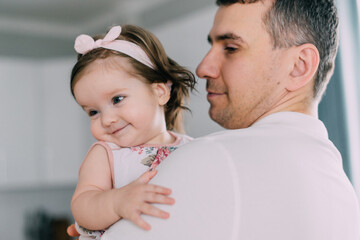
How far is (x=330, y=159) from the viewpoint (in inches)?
40.8

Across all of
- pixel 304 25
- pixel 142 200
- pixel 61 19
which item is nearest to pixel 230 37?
pixel 304 25

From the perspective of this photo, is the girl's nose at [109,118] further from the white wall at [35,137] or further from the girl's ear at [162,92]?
the white wall at [35,137]

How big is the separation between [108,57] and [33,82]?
373 cm

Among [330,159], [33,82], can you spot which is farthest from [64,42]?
[330,159]

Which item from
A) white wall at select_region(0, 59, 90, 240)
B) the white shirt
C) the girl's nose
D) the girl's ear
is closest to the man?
the white shirt

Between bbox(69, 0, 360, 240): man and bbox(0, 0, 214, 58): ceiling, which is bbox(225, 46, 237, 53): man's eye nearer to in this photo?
bbox(69, 0, 360, 240): man

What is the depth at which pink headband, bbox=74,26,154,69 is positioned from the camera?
1.37m

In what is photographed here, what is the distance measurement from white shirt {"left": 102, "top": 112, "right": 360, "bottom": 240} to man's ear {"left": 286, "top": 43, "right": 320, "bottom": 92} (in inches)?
10.0

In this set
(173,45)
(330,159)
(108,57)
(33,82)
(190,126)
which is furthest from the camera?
(33,82)

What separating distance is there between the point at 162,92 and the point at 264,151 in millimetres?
562

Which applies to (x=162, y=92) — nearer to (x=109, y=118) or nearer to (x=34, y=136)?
(x=109, y=118)

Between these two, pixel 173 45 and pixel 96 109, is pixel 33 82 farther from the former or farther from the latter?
pixel 96 109

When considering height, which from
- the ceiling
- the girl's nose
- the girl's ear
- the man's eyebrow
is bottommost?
the girl's nose

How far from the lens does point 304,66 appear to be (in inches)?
48.3
